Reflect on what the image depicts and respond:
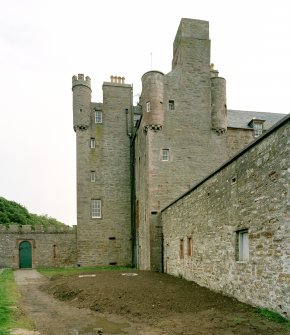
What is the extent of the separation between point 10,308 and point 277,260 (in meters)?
8.32

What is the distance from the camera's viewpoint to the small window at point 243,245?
10.6 m

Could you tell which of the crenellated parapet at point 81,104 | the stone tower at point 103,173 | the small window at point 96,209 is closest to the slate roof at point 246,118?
the stone tower at point 103,173

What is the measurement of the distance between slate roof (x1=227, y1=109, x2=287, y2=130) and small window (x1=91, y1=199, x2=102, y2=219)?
523 inches

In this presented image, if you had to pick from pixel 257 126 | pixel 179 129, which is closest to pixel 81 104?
pixel 179 129

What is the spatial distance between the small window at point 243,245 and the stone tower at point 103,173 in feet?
67.2

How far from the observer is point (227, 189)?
11.9 m

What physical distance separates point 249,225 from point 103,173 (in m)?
22.1

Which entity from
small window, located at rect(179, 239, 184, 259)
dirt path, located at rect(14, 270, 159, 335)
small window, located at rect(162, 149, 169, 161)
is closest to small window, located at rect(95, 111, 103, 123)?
small window, located at rect(162, 149, 169, 161)

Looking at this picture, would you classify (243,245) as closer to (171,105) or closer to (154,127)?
(154,127)

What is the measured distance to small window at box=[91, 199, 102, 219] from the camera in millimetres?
30422

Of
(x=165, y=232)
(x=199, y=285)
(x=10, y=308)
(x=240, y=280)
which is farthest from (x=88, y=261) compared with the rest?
(x=240, y=280)

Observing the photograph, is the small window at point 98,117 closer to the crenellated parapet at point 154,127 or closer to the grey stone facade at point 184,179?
the grey stone facade at point 184,179

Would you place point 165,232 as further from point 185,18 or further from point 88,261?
point 185,18

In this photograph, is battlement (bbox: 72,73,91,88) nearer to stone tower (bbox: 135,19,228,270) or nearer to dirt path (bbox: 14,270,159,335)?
stone tower (bbox: 135,19,228,270)
